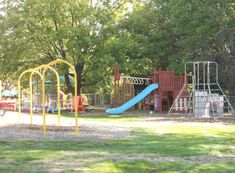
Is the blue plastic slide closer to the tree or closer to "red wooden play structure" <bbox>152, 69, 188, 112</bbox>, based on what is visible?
"red wooden play structure" <bbox>152, 69, 188, 112</bbox>

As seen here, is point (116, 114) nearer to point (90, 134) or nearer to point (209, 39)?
point (209, 39)

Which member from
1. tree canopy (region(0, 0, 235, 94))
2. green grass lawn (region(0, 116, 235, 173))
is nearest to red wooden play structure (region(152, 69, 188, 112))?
tree canopy (region(0, 0, 235, 94))

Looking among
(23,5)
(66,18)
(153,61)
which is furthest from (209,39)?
(23,5)

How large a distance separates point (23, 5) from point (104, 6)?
6.38m

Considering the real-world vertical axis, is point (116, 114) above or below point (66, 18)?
below

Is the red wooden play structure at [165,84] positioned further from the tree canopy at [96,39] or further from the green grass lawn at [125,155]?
the green grass lawn at [125,155]

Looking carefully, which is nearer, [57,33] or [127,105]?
[127,105]

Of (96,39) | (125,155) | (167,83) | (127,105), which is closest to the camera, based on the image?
(125,155)

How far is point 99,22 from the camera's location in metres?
34.6

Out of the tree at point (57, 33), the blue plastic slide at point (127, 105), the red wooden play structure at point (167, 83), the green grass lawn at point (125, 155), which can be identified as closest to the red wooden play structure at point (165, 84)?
the red wooden play structure at point (167, 83)

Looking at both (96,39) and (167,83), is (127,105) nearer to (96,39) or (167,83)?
(167,83)

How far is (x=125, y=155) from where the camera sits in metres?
9.98

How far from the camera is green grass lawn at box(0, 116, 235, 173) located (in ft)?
28.0

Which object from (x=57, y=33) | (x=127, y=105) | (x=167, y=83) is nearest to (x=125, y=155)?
(x=127, y=105)
